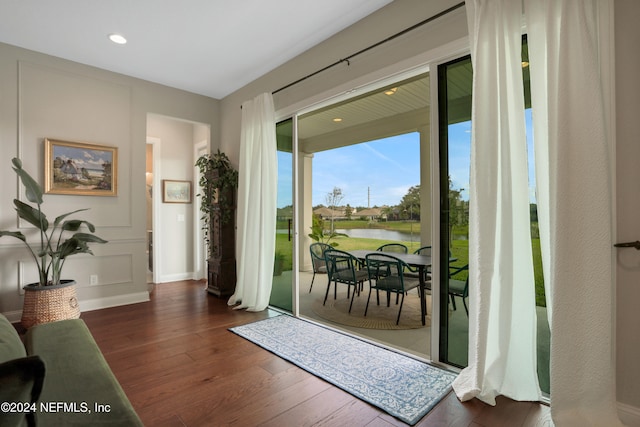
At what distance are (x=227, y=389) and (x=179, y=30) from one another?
316 centimetres

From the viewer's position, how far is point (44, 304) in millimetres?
3029

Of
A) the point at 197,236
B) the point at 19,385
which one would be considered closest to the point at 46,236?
the point at 197,236

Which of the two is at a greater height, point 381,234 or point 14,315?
point 381,234

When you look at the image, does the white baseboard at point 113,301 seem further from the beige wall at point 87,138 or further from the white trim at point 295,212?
the white trim at point 295,212

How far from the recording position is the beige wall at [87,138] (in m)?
3.36

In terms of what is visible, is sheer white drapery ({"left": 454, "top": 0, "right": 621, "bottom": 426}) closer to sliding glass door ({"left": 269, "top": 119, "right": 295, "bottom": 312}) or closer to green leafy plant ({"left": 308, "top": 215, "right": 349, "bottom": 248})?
sliding glass door ({"left": 269, "top": 119, "right": 295, "bottom": 312})

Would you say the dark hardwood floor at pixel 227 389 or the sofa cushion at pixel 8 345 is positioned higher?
the sofa cushion at pixel 8 345

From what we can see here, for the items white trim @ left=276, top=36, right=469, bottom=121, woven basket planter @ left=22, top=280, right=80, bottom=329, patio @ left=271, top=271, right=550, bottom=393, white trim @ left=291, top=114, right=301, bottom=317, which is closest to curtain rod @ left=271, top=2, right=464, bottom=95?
white trim @ left=276, top=36, right=469, bottom=121

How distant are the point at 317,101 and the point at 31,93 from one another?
313 cm

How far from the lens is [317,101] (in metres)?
3.30

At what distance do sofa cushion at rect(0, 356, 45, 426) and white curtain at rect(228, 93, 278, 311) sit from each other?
9.82ft

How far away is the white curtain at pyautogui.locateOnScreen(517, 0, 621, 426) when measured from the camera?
1.59 metres

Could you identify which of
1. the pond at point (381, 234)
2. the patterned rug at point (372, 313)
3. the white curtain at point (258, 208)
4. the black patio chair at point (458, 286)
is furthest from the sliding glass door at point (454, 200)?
the pond at point (381, 234)

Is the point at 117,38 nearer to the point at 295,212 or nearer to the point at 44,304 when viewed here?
the point at 295,212
